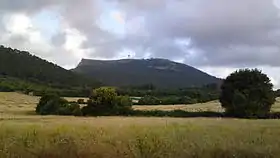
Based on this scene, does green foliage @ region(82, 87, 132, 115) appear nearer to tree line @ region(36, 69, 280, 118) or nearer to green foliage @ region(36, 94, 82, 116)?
tree line @ region(36, 69, 280, 118)

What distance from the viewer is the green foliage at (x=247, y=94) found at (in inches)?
2581

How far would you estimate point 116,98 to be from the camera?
71125 millimetres

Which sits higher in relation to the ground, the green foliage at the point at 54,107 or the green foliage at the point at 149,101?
the green foliage at the point at 149,101

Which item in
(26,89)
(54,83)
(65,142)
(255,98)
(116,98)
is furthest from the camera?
(54,83)

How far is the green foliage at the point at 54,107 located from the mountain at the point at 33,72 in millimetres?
51187

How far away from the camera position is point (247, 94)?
2623 inches

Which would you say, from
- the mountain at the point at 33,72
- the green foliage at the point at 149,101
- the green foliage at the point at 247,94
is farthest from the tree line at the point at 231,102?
the mountain at the point at 33,72

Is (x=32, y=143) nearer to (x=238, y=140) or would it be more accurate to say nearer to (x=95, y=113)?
(x=238, y=140)

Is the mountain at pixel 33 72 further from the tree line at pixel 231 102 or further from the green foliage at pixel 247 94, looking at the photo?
the green foliage at pixel 247 94

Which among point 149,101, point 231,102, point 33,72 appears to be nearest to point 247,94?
point 231,102

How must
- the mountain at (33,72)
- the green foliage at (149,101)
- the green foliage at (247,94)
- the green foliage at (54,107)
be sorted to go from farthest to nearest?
the mountain at (33,72)
the green foliage at (149,101)
the green foliage at (54,107)
the green foliage at (247,94)

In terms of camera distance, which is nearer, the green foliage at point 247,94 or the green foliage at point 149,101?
the green foliage at point 247,94

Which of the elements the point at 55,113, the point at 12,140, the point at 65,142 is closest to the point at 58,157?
the point at 65,142

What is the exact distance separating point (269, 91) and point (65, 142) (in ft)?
189
